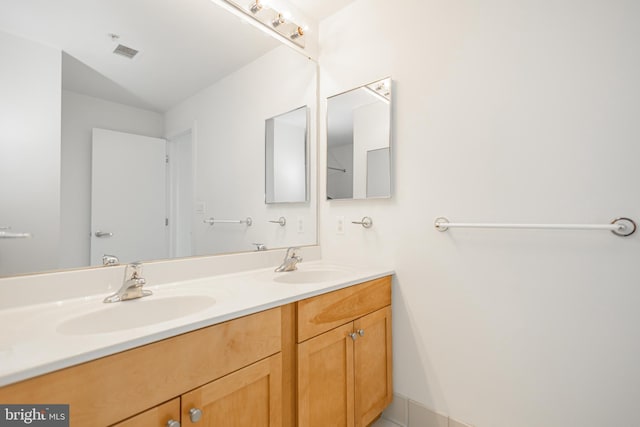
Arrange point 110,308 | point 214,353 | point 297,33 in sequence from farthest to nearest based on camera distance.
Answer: point 297,33, point 110,308, point 214,353

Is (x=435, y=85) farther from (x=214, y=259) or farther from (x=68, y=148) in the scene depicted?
(x=68, y=148)

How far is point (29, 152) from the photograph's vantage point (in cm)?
99

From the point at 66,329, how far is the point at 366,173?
143 centimetres

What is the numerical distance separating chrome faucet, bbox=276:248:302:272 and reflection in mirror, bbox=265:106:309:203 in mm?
354

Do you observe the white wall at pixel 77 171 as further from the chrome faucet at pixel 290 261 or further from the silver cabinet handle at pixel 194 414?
the chrome faucet at pixel 290 261

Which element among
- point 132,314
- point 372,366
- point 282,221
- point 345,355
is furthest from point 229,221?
point 372,366

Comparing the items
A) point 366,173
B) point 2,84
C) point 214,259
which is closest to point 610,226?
point 366,173

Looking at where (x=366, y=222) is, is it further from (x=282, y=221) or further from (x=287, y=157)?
(x=287, y=157)

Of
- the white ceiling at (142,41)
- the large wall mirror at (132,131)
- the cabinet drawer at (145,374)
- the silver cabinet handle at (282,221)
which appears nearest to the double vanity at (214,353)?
the cabinet drawer at (145,374)

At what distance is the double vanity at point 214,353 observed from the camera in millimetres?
639

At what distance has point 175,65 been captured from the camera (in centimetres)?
140

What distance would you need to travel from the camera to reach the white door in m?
1.16

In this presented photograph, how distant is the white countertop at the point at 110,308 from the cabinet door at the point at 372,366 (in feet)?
0.74

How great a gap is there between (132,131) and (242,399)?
112 centimetres
